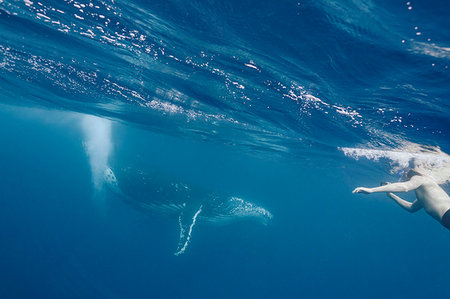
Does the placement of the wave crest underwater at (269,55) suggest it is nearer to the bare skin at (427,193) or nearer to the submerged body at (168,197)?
the bare skin at (427,193)

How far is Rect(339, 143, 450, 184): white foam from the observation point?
42.2 feet

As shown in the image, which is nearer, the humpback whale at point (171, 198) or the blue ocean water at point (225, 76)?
the blue ocean water at point (225, 76)

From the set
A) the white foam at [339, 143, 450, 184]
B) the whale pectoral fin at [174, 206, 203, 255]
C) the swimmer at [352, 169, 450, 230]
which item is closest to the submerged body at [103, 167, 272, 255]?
the whale pectoral fin at [174, 206, 203, 255]

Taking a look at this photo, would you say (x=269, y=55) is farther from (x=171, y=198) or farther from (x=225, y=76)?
(x=171, y=198)

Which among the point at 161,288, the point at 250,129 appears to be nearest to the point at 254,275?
the point at 161,288

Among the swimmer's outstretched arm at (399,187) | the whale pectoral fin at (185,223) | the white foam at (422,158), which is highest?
the white foam at (422,158)

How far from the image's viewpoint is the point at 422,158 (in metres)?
14.2

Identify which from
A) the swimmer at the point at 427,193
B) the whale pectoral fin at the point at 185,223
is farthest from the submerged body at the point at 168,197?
the swimmer at the point at 427,193

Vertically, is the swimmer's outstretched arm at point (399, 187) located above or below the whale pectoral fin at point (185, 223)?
above

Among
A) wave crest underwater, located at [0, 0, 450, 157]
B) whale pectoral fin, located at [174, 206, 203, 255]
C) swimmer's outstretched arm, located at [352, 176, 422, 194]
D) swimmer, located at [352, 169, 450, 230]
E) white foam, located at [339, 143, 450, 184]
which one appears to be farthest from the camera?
whale pectoral fin, located at [174, 206, 203, 255]

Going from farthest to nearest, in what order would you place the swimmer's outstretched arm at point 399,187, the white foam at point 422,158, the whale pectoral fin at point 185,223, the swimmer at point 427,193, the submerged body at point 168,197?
the submerged body at point 168,197 → the whale pectoral fin at point 185,223 → the white foam at point 422,158 → the swimmer at point 427,193 → the swimmer's outstretched arm at point 399,187

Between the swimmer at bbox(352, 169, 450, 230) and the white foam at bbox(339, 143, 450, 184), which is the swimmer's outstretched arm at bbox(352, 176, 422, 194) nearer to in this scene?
the swimmer at bbox(352, 169, 450, 230)

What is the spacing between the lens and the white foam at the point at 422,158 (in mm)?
12852

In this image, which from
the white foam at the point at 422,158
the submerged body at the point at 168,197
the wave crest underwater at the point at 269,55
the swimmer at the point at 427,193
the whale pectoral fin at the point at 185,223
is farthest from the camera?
the submerged body at the point at 168,197
